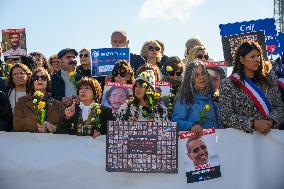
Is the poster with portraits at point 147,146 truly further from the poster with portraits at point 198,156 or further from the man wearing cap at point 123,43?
the man wearing cap at point 123,43

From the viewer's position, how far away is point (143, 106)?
6.30 meters

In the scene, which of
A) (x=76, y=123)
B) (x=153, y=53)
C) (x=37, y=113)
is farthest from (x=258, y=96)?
(x=37, y=113)

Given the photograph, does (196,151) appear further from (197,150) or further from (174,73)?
(174,73)

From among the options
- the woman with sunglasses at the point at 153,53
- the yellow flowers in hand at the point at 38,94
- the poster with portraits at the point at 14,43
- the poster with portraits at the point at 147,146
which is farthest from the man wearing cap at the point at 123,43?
the poster with portraits at the point at 147,146

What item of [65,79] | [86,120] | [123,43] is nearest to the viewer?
[86,120]

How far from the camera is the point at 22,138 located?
253 inches

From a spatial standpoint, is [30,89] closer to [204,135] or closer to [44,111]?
[44,111]

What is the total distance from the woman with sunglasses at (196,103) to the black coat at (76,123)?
0.83 m

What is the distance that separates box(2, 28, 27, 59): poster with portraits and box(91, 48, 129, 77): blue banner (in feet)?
5.25

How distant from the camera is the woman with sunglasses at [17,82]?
699 cm

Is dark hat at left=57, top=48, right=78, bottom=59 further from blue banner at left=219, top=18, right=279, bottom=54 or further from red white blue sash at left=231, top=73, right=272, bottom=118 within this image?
red white blue sash at left=231, top=73, right=272, bottom=118

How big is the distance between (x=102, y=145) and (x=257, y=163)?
1.91m

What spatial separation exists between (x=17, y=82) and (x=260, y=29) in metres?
3.79

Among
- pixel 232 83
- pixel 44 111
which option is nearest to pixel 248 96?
pixel 232 83
